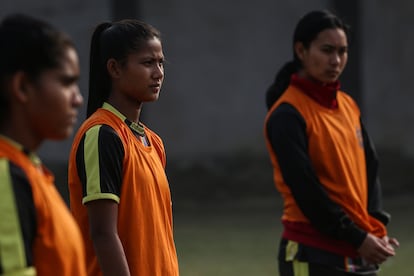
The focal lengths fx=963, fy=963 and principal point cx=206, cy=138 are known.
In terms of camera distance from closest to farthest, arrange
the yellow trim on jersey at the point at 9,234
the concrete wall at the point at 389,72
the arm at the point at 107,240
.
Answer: the yellow trim on jersey at the point at 9,234
the arm at the point at 107,240
the concrete wall at the point at 389,72

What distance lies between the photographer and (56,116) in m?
2.19

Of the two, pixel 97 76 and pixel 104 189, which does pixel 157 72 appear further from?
pixel 104 189

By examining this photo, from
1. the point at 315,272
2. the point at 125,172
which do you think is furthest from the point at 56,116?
the point at 315,272

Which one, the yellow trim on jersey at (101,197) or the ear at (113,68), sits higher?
the ear at (113,68)

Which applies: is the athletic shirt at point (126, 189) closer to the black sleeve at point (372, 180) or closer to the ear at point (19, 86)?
the ear at point (19, 86)

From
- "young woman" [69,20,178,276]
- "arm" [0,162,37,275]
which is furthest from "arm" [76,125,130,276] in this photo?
"arm" [0,162,37,275]

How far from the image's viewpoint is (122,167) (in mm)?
3096

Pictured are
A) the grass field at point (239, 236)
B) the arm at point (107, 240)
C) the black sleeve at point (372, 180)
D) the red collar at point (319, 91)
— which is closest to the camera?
the arm at point (107, 240)

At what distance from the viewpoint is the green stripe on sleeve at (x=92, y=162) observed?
305cm

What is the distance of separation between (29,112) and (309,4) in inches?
387

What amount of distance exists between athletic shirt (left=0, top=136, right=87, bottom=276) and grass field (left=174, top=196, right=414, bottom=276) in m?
4.83

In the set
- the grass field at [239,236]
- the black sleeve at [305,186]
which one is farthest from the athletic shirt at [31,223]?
the grass field at [239,236]

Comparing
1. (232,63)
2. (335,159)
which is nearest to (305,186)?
(335,159)

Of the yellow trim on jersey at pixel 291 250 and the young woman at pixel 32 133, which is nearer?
the young woman at pixel 32 133
